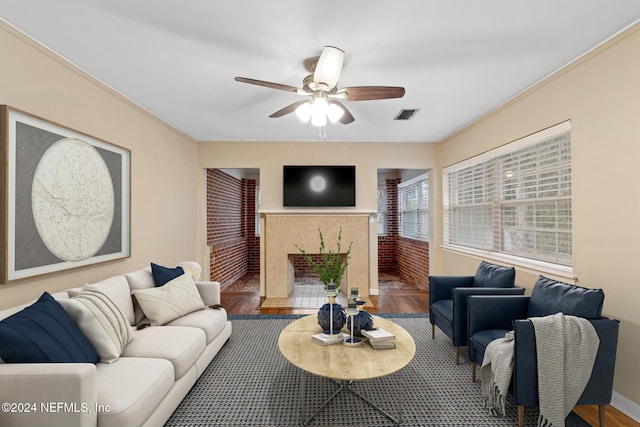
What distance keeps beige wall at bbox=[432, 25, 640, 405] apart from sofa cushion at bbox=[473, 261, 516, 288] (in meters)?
0.48

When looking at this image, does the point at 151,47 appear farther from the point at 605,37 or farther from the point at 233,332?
the point at 605,37

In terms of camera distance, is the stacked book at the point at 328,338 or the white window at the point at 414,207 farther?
the white window at the point at 414,207

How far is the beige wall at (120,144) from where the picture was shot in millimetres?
2129

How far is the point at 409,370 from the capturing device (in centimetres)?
267

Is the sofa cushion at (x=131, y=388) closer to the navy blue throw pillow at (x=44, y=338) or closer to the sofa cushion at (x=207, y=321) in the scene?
the navy blue throw pillow at (x=44, y=338)

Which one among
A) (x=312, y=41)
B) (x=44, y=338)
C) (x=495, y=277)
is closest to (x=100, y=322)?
(x=44, y=338)

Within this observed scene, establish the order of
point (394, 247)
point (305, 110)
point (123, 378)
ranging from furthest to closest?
point (394, 247) < point (305, 110) < point (123, 378)

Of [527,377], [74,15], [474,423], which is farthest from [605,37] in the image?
[74,15]

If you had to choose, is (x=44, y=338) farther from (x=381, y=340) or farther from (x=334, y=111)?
(x=334, y=111)

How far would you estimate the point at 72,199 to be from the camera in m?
2.49

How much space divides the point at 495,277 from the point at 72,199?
3778 millimetres

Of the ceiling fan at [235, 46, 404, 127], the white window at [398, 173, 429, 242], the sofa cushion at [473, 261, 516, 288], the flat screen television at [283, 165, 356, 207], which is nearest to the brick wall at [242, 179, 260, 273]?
the flat screen television at [283, 165, 356, 207]

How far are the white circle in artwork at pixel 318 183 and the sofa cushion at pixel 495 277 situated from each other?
8.78 ft

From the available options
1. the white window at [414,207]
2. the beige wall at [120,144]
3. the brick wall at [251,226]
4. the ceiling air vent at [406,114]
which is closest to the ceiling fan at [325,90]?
the ceiling air vent at [406,114]
